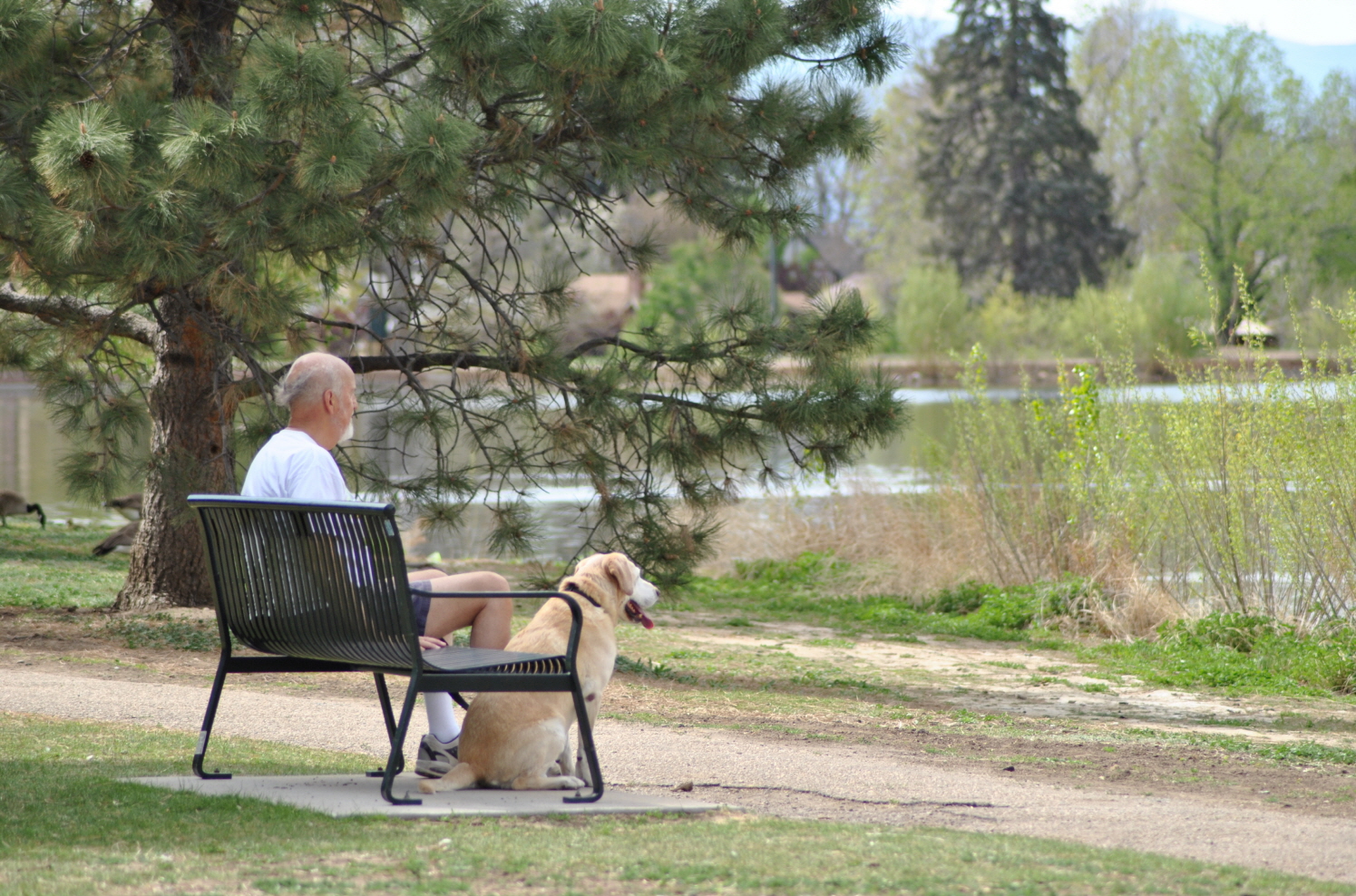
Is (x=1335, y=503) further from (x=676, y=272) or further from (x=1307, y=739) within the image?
(x=676, y=272)

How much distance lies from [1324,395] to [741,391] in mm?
4232

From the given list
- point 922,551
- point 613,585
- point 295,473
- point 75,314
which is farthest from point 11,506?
point 613,585

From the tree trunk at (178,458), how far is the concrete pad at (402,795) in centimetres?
434

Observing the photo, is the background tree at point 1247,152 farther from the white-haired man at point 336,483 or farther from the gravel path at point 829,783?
the white-haired man at point 336,483

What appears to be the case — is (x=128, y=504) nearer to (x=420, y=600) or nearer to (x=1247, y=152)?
(x=420, y=600)

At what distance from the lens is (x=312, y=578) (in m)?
4.54

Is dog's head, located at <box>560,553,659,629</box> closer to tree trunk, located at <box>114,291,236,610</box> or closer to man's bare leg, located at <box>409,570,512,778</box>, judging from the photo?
man's bare leg, located at <box>409,570,512,778</box>

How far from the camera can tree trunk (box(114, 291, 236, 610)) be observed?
8875 millimetres

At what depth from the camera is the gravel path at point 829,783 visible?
4.33m

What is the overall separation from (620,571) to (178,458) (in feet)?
16.2

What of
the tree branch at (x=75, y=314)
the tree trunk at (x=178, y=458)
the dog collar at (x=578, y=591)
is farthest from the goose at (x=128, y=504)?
the dog collar at (x=578, y=591)

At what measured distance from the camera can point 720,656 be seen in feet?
A: 32.3

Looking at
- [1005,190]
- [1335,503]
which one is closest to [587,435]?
[1335,503]

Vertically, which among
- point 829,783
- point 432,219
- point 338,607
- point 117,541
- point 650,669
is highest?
point 432,219
